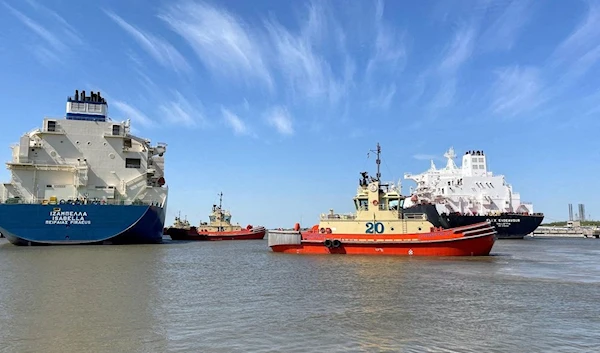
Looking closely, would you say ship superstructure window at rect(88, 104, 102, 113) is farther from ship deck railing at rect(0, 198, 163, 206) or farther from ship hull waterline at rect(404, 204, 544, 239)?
ship hull waterline at rect(404, 204, 544, 239)

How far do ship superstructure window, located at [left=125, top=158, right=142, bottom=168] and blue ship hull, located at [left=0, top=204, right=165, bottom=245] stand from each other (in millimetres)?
6370

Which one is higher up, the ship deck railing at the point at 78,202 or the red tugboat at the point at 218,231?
the ship deck railing at the point at 78,202

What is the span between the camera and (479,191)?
60.0 metres

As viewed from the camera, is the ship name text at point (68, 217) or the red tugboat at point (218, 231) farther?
the red tugboat at point (218, 231)

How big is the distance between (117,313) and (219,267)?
1079 centimetres

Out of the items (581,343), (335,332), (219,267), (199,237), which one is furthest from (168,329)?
(199,237)

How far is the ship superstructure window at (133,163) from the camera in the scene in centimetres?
3941

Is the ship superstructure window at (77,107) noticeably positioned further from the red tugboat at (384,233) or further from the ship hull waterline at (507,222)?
the ship hull waterline at (507,222)

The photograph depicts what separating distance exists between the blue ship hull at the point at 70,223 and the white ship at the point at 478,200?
1455 inches

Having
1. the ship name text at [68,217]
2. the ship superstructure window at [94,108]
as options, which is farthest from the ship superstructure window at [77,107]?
the ship name text at [68,217]

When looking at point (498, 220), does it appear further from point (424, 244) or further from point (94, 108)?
point (94, 108)

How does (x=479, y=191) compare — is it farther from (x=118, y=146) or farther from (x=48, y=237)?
(x=48, y=237)

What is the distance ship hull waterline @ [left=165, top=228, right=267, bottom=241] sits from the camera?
2149 inches

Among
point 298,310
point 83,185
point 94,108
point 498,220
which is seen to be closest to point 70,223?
point 83,185
